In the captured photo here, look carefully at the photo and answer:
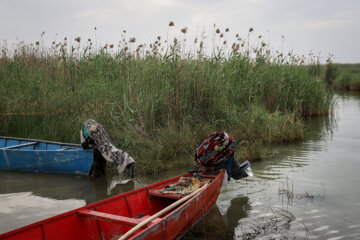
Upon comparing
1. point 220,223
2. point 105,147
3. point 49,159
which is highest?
point 105,147

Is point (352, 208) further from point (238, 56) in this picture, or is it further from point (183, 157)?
point (238, 56)

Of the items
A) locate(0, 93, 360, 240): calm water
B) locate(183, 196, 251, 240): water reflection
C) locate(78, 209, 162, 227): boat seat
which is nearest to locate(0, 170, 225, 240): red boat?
locate(78, 209, 162, 227): boat seat

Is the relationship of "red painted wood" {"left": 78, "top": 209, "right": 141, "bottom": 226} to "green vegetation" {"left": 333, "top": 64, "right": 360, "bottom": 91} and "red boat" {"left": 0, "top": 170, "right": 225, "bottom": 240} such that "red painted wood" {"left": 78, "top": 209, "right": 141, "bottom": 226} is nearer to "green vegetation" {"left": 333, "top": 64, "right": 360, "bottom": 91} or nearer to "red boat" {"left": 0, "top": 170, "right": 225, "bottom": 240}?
"red boat" {"left": 0, "top": 170, "right": 225, "bottom": 240}

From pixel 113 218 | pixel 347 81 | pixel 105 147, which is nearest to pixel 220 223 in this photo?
pixel 113 218

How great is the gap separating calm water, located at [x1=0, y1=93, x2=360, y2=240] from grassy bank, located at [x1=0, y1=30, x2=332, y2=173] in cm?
79

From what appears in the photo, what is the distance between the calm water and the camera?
14.0 ft

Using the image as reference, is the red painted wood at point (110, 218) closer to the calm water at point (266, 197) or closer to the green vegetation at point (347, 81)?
the calm water at point (266, 197)

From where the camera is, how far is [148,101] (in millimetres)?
7348

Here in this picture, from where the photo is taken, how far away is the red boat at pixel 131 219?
324 centimetres

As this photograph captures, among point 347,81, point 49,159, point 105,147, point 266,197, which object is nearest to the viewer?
point 266,197

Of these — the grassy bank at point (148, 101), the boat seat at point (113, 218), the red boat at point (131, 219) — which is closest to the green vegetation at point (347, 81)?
the grassy bank at point (148, 101)

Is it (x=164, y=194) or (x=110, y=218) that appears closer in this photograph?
(x=110, y=218)

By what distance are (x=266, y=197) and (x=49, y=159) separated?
12.5ft

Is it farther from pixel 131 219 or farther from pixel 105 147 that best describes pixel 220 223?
pixel 105 147
